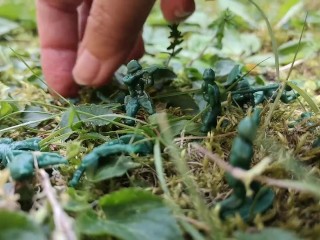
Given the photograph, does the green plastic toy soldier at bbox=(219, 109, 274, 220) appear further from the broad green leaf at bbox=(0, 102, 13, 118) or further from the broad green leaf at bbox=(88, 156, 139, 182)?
the broad green leaf at bbox=(0, 102, 13, 118)

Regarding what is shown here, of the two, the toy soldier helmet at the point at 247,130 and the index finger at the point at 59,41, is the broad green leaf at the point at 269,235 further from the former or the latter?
the index finger at the point at 59,41

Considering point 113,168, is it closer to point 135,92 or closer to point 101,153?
point 101,153

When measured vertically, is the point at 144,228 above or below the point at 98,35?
below

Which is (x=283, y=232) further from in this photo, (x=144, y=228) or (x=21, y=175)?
(x=21, y=175)

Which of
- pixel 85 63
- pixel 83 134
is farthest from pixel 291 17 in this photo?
pixel 83 134

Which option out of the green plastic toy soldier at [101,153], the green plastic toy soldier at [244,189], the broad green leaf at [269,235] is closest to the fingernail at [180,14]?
the green plastic toy soldier at [101,153]

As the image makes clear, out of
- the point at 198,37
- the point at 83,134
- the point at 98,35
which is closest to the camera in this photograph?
the point at 83,134

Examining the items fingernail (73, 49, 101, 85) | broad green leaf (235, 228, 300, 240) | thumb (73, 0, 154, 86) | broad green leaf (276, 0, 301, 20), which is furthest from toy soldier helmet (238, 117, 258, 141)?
broad green leaf (276, 0, 301, 20)
